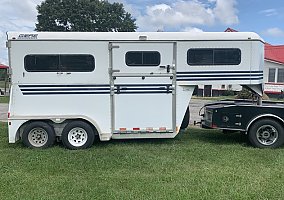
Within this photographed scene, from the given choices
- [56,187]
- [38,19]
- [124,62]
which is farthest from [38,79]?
[38,19]

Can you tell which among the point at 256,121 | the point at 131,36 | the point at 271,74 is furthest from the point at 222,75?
the point at 271,74

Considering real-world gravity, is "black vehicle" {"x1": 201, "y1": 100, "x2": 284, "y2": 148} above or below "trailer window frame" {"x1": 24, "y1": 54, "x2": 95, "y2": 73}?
below

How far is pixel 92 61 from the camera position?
26.5ft

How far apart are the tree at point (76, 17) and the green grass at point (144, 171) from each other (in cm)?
4194

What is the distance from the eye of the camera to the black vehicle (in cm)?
827

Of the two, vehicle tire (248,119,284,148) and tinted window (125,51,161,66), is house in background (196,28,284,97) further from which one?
tinted window (125,51,161,66)

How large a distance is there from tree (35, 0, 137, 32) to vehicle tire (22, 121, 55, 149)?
41.2 metres

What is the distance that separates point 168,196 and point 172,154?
253cm

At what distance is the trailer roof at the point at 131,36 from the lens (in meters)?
7.97

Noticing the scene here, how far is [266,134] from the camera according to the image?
8.36 m

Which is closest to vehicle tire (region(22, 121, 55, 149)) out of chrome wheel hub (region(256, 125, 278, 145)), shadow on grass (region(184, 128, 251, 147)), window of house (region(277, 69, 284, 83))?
shadow on grass (region(184, 128, 251, 147))

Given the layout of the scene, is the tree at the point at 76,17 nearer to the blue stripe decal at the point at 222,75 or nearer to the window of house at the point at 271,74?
the window of house at the point at 271,74

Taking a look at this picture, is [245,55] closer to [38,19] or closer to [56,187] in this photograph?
[56,187]

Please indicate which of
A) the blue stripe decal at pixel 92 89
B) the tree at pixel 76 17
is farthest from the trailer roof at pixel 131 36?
the tree at pixel 76 17
